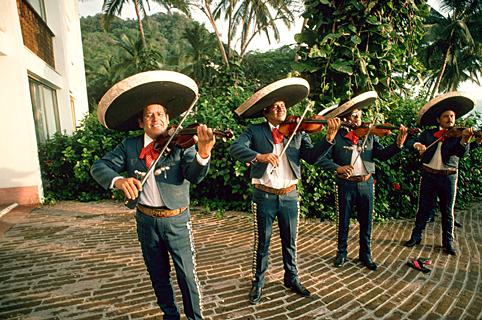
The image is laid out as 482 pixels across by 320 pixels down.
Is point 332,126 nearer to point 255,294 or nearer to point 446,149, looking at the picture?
point 255,294

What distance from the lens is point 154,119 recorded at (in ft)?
7.75

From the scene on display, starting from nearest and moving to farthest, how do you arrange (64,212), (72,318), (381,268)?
(72,318)
(381,268)
(64,212)

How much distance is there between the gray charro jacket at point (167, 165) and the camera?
2365mm

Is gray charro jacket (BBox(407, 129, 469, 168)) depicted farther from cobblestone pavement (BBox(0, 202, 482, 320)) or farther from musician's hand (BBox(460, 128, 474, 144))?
cobblestone pavement (BBox(0, 202, 482, 320))

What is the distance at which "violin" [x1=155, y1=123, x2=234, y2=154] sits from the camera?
2.18 m

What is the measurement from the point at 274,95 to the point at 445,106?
120 inches

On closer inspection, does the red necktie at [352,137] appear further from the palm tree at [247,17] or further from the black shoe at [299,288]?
the palm tree at [247,17]

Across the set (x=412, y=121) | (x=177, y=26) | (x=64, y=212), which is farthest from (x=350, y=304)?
(x=177, y=26)

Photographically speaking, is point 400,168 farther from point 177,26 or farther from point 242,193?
point 177,26

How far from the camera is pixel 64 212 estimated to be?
6609 millimetres

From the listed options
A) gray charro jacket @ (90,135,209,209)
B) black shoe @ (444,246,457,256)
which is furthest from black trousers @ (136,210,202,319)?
black shoe @ (444,246,457,256)

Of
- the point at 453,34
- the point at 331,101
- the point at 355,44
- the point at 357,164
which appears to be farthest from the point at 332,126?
the point at 453,34

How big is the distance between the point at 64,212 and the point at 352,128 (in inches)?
257

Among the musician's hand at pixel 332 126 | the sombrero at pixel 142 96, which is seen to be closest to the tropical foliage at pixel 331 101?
the musician's hand at pixel 332 126
